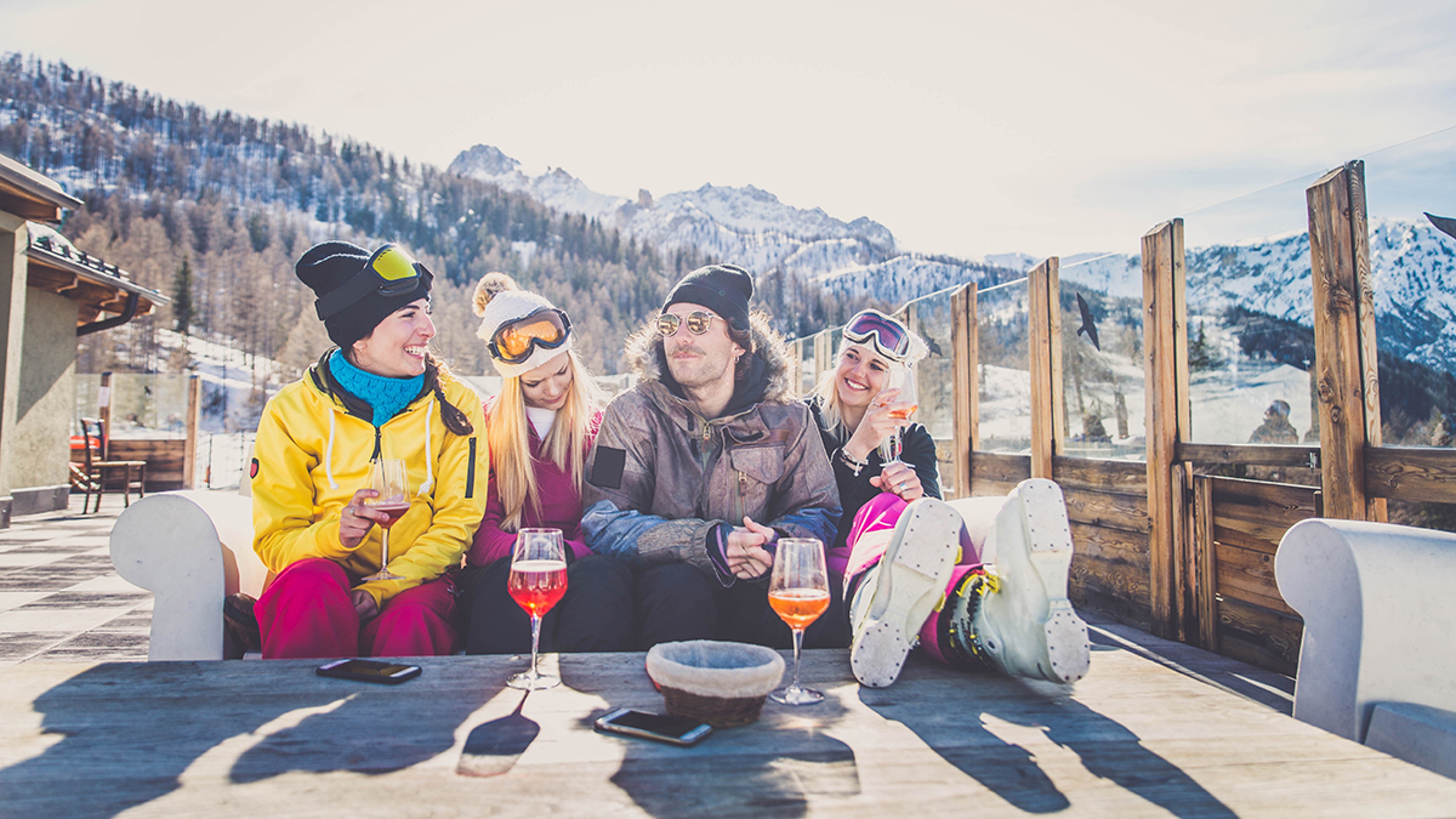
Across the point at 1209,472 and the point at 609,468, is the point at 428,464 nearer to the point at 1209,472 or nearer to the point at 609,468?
the point at 609,468

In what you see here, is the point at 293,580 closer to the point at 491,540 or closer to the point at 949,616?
the point at 491,540

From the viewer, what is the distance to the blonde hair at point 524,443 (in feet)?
8.71

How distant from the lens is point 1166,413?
13.6 ft

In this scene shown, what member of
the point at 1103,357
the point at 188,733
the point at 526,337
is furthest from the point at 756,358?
the point at 1103,357

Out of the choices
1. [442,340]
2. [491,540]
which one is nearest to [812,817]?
[491,540]

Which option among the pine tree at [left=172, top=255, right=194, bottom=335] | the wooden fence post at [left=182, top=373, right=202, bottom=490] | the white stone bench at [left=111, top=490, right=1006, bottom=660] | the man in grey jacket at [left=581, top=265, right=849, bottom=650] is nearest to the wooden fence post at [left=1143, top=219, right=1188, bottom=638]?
the man in grey jacket at [left=581, top=265, right=849, bottom=650]

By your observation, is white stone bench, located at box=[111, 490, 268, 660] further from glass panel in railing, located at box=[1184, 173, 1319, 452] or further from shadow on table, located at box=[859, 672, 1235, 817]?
glass panel in railing, located at box=[1184, 173, 1319, 452]

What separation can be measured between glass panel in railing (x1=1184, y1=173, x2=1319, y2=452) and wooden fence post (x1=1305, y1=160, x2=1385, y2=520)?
0.29 feet

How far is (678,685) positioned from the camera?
1188 mm

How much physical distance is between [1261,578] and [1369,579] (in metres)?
2.37

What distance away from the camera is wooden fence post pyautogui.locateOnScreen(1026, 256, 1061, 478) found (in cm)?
520

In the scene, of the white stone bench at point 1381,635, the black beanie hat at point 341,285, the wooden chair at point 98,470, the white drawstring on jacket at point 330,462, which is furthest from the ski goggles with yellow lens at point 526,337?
the wooden chair at point 98,470

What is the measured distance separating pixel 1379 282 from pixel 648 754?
12.0 feet

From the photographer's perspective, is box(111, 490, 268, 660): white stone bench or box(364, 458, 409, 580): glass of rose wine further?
box(111, 490, 268, 660): white stone bench
